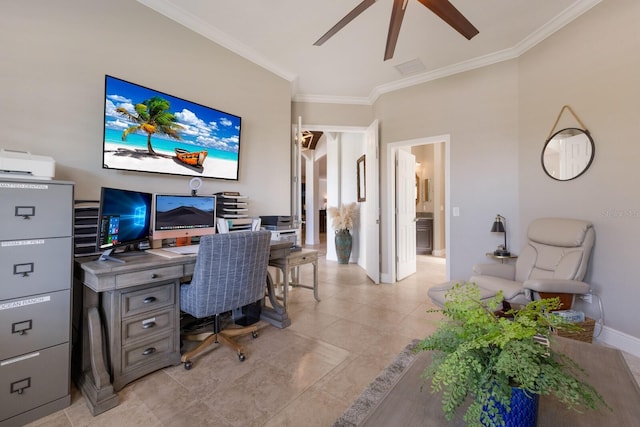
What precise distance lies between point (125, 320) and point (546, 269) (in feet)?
11.2

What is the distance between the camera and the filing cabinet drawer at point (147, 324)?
1.76 m

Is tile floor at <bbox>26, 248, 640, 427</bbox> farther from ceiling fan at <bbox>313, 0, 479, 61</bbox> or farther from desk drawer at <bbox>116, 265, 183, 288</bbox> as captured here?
ceiling fan at <bbox>313, 0, 479, 61</bbox>

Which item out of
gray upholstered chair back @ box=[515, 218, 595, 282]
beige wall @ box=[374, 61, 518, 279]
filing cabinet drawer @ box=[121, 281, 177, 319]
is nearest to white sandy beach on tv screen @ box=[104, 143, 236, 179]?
filing cabinet drawer @ box=[121, 281, 177, 319]

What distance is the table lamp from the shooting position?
10.2ft

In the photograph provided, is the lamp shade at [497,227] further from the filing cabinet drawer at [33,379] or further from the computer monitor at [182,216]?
the filing cabinet drawer at [33,379]

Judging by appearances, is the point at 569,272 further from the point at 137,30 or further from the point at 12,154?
the point at 137,30

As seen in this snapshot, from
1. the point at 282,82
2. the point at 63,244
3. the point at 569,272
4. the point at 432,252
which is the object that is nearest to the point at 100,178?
the point at 63,244

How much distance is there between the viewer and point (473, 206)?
11.3 ft

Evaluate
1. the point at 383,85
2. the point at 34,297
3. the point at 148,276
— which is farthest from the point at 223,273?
the point at 383,85

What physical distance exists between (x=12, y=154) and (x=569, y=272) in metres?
3.96

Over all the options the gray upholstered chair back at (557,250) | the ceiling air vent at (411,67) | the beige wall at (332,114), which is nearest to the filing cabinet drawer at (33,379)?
the gray upholstered chair back at (557,250)

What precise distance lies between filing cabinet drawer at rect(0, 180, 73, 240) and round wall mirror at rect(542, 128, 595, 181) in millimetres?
4056

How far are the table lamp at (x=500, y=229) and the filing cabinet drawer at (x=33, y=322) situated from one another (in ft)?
12.7

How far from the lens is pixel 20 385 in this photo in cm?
144
